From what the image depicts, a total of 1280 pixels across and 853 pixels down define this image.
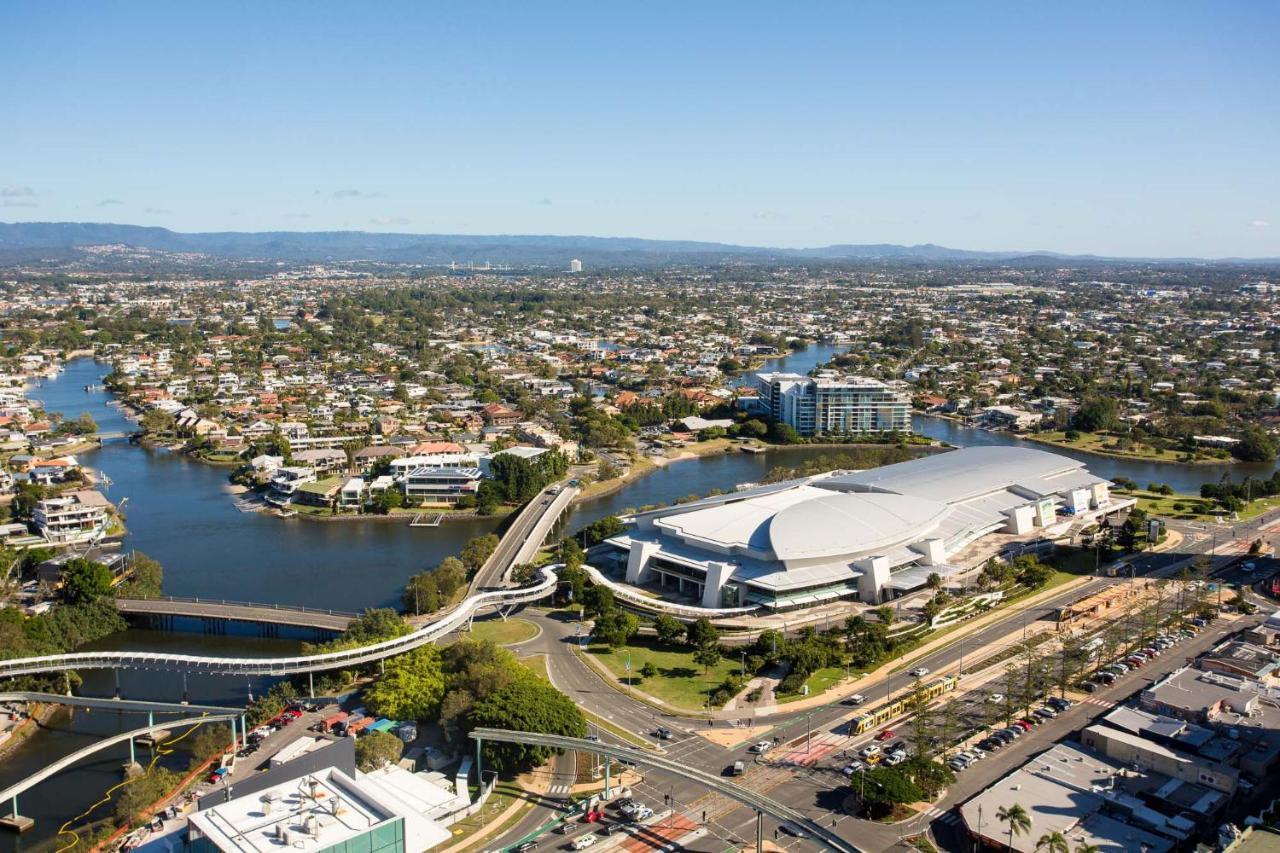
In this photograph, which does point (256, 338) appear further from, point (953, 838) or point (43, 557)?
point (953, 838)

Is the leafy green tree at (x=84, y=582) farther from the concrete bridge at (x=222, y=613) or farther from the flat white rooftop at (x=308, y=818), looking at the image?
the flat white rooftop at (x=308, y=818)

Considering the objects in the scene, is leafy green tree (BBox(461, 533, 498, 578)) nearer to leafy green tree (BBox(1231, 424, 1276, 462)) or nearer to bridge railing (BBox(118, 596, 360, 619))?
bridge railing (BBox(118, 596, 360, 619))

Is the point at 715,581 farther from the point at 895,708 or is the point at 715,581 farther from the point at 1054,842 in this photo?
the point at 1054,842

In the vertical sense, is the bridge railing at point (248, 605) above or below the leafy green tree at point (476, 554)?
below

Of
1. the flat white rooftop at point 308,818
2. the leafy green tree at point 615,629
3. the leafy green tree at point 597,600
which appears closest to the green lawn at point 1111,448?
the leafy green tree at point 597,600

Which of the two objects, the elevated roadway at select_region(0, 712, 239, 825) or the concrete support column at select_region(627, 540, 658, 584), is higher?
the concrete support column at select_region(627, 540, 658, 584)

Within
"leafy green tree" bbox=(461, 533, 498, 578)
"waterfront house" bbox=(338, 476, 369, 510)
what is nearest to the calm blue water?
"leafy green tree" bbox=(461, 533, 498, 578)

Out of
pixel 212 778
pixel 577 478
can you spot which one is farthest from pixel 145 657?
pixel 577 478
